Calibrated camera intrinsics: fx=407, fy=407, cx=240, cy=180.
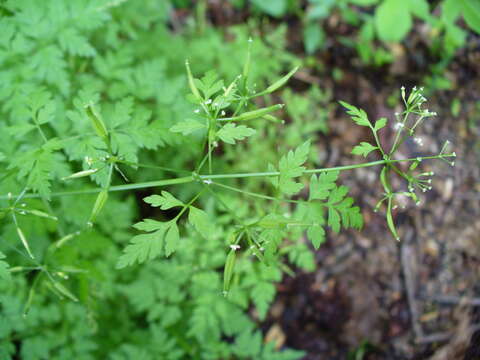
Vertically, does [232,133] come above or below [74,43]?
below

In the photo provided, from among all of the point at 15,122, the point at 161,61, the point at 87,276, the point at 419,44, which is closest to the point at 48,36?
the point at 15,122

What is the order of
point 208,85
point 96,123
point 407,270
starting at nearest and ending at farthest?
point 96,123, point 208,85, point 407,270

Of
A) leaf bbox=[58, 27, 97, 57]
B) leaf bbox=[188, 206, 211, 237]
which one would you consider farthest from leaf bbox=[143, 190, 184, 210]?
leaf bbox=[58, 27, 97, 57]

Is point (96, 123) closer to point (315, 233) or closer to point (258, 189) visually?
point (315, 233)

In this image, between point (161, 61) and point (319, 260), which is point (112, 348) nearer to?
point (319, 260)

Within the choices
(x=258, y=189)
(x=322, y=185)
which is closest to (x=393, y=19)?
(x=258, y=189)

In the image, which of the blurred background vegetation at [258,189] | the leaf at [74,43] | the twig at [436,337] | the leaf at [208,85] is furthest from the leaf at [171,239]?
the twig at [436,337]

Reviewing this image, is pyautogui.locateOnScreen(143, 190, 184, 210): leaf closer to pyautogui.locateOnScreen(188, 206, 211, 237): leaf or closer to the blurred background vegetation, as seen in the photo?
pyautogui.locateOnScreen(188, 206, 211, 237): leaf
